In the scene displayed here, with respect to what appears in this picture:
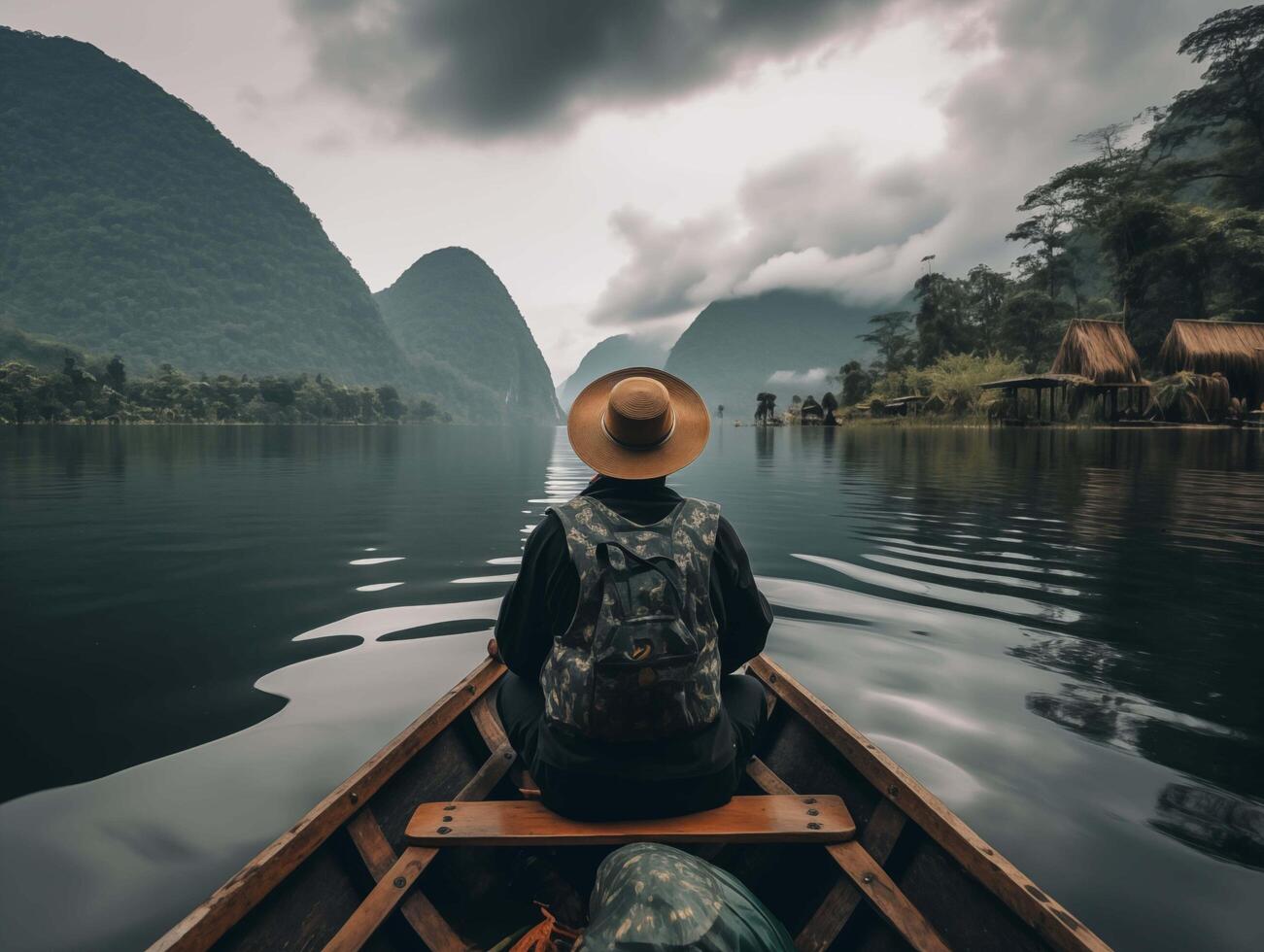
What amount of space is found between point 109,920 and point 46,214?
241m

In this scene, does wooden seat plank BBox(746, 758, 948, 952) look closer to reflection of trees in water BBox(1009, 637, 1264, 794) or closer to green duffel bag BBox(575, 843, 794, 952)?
green duffel bag BBox(575, 843, 794, 952)

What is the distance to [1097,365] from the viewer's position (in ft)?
103

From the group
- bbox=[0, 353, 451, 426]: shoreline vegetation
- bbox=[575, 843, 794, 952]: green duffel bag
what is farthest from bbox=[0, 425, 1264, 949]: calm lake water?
bbox=[0, 353, 451, 426]: shoreline vegetation

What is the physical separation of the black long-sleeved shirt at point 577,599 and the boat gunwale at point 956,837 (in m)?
0.59

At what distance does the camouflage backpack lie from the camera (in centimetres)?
212

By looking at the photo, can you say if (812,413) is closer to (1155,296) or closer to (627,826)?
(1155,296)

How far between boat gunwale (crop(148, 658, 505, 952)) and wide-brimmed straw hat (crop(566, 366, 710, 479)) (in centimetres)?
151

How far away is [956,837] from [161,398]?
10297cm

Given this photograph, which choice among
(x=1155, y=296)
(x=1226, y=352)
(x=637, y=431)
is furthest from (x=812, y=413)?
(x=637, y=431)

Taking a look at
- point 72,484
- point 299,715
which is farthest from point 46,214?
point 299,715

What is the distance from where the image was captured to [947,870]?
2.20 metres

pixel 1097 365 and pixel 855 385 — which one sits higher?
pixel 855 385

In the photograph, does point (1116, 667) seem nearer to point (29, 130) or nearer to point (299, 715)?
point (299, 715)

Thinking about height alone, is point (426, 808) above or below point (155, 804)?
above
